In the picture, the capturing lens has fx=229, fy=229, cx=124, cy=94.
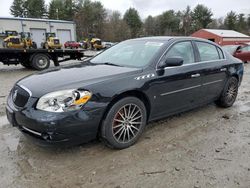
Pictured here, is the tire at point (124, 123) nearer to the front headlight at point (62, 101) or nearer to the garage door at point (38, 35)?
the front headlight at point (62, 101)

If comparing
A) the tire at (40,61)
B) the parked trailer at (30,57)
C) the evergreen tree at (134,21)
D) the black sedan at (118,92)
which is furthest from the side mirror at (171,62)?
the evergreen tree at (134,21)

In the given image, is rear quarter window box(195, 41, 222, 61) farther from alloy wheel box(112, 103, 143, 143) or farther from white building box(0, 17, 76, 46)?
white building box(0, 17, 76, 46)

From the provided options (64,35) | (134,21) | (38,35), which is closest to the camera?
(38,35)

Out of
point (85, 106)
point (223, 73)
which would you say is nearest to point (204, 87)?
point (223, 73)

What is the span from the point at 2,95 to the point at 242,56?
1419 centimetres

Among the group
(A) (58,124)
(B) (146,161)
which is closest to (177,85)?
(B) (146,161)

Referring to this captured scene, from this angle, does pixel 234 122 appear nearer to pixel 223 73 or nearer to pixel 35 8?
pixel 223 73

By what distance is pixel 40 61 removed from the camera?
450 inches

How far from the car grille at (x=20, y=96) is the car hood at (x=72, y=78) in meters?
0.07

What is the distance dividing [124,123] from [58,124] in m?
0.96

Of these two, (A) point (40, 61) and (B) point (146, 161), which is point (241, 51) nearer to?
(A) point (40, 61)

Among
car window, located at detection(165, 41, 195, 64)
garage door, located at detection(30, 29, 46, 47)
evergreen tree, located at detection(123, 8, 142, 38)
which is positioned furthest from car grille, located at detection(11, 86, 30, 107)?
evergreen tree, located at detection(123, 8, 142, 38)

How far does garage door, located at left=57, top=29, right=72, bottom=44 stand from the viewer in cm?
3943

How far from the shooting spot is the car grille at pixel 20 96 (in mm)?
2837
